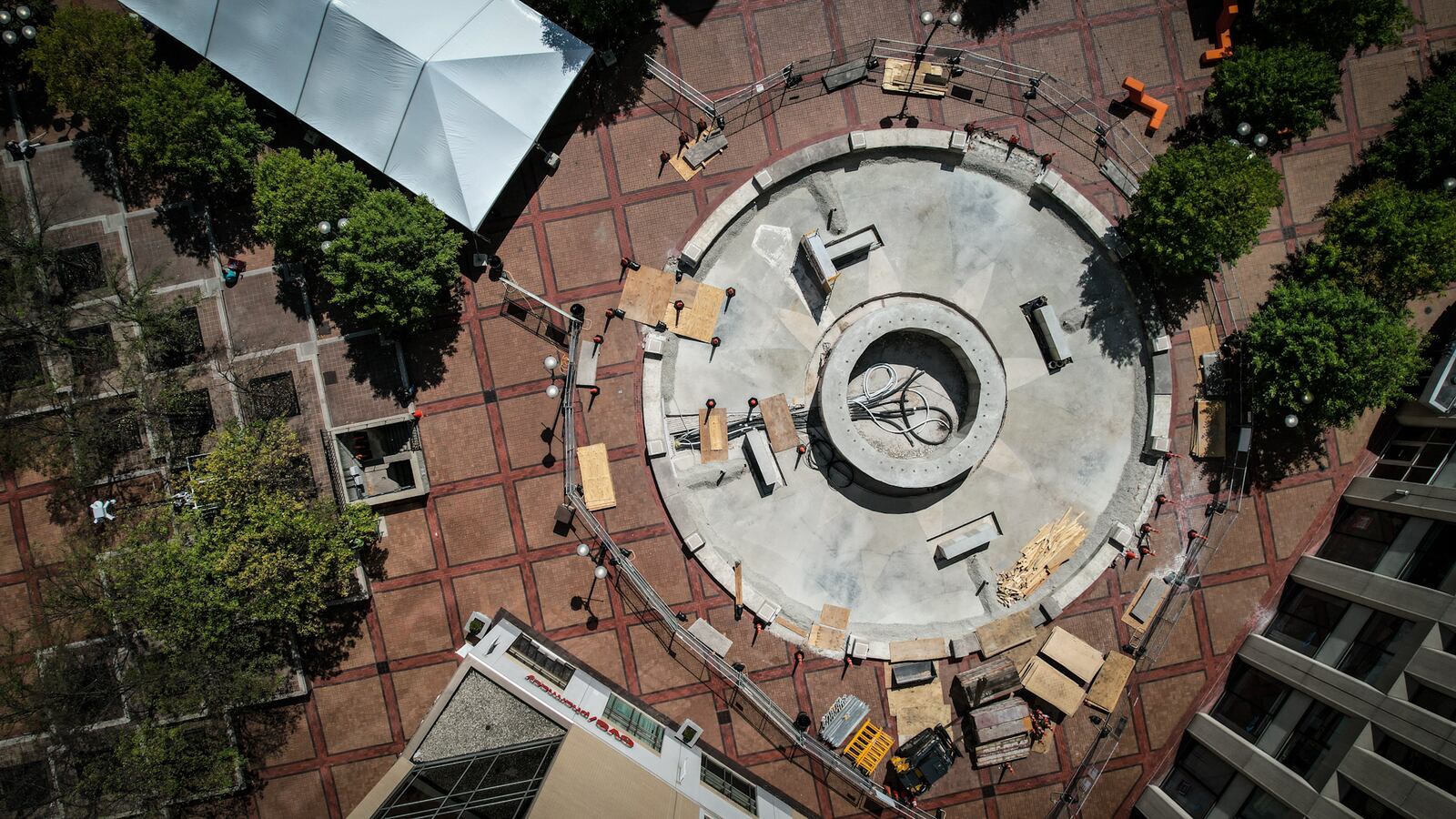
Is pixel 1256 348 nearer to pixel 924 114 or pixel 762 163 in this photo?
pixel 924 114

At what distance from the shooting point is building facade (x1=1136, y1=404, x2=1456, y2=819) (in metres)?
30.4

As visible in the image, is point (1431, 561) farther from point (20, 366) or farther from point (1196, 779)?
point (20, 366)

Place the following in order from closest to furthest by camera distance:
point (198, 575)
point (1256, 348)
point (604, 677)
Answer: point (198, 575) → point (1256, 348) → point (604, 677)

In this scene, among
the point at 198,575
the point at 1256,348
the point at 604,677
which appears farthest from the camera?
the point at 604,677

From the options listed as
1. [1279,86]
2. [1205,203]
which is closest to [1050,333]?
[1205,203]

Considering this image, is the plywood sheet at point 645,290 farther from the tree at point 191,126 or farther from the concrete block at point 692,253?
the tree at point 191,126

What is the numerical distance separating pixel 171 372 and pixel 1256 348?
53.2 metres

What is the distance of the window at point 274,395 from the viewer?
37375 millimetres

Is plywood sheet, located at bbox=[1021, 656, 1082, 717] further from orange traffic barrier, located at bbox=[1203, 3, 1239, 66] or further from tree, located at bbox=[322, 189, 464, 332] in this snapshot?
tree, located at bbox=[322, 189, 464, 332]

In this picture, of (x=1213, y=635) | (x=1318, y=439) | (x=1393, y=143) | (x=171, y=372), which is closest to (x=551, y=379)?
(x=171, y=372)

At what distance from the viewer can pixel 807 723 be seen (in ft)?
123

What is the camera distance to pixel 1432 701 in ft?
99.4

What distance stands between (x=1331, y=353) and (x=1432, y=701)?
1485 centimetres

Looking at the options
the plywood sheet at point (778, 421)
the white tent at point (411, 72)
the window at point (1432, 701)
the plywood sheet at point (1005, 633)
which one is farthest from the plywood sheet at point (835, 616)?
the white tent at point (411, 72)
